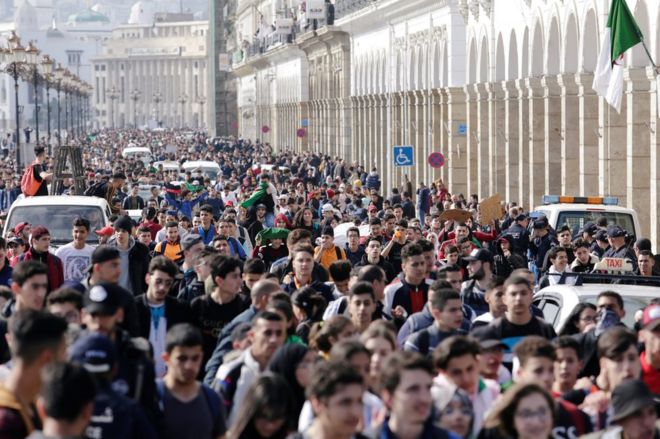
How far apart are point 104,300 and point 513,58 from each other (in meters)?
32.7

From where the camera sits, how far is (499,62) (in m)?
43.3

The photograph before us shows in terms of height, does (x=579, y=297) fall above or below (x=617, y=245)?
above

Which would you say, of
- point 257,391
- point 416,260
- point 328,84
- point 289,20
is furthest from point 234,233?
point 289,20

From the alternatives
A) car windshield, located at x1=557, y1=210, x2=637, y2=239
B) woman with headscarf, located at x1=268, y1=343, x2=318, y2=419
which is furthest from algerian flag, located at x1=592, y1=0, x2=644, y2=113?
woman with headscarf, located at x1=268, y1=343, x2=318, y2=419

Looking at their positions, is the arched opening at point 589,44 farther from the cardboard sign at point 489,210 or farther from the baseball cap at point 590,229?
the baseball cap at point 590,229

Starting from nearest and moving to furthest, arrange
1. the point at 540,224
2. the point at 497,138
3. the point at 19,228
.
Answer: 1. the point at 19,228
2. the point at 540,224
3. the point at 497,138

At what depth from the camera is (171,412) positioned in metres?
8.91

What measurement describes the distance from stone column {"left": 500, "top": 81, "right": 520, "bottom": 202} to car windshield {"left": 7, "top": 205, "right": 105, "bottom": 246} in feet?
66.3

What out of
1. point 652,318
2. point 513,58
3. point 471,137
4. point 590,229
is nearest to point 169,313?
point 652,318

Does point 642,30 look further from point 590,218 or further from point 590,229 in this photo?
point 590,229

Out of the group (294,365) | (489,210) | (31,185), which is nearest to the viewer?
(294,365)

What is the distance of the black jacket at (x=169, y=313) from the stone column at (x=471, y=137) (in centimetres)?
3407

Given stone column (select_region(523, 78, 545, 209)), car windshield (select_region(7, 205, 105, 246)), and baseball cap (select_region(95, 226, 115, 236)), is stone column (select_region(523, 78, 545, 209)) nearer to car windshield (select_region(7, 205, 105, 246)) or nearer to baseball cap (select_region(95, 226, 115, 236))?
car windshield (select_region(7, 205, 105, 246))

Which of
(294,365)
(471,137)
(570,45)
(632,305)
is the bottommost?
(632,305)
